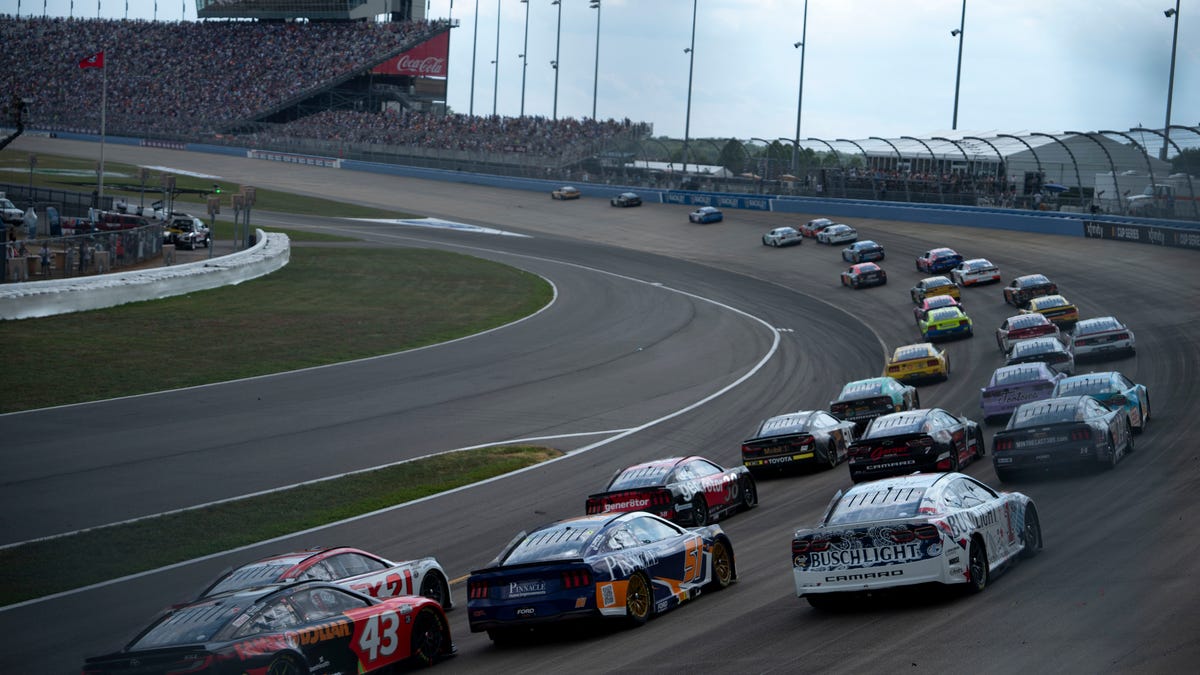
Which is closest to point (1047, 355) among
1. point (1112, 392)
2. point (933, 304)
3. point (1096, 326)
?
point (1096, 326)

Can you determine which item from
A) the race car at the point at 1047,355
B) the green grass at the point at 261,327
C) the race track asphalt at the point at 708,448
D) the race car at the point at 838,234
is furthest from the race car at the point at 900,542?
the race car at the point at 838,234

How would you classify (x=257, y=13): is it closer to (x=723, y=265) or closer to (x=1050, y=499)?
(x=723, y=265)

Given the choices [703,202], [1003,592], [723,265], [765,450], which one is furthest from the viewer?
[703,202]

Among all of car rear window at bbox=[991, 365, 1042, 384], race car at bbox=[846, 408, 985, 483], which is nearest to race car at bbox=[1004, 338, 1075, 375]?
car rear window at bbox=[991, 365, 1042, 384]

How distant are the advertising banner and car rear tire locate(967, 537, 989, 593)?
1694 inches

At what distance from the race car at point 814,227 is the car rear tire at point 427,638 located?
52558 millimetres

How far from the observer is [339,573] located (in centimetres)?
1226

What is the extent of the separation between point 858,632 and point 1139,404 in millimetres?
13423

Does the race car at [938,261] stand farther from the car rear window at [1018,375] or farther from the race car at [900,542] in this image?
the race car at [900,542]

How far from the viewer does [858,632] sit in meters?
10.7

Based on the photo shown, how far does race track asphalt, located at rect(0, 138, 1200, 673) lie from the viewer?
34.6 feet

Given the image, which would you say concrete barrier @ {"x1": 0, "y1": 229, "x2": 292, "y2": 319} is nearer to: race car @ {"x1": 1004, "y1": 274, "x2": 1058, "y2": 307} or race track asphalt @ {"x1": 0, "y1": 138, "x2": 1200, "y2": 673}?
race track asphalt @ {"x1": 0, "y1": 138, "x2": 1200, "y2": 673}

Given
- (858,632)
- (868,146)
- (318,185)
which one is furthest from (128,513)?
(318,185)

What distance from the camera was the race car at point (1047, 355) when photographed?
28.1 meters
